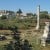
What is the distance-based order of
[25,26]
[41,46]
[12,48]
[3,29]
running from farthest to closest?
[25,26], [3,29], [41,46], [12,48]

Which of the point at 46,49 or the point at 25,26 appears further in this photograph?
the point at 25,26

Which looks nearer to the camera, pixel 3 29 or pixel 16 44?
pixel 16 44

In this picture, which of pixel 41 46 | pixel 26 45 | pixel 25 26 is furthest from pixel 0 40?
pixel 25 26

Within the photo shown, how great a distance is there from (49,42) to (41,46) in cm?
23

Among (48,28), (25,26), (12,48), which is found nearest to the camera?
(12,48)

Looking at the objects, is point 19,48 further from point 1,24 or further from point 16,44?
point 1,24

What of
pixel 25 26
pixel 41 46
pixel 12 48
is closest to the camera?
pixel 12 48

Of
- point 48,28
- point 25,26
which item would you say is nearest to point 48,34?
point 48,28

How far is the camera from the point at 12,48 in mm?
2076

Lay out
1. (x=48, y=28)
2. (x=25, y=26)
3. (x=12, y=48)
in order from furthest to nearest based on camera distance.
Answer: (x=25, y=26), (x=48, y=28), (x=12, y=48)

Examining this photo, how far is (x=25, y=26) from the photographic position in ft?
18.9

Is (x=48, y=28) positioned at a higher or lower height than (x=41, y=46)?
higher

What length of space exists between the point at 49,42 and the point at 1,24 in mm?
2110

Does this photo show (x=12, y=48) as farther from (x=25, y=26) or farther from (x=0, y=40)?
(x=25, y=26)
